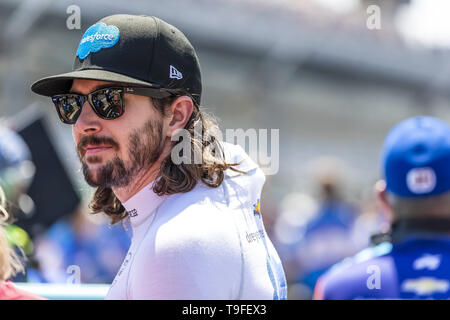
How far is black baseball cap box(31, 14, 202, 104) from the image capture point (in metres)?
1.71

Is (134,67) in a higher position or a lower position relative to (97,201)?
higher

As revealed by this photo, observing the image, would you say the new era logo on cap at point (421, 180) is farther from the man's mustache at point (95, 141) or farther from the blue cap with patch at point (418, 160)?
the man's mustache at point (95, 141)

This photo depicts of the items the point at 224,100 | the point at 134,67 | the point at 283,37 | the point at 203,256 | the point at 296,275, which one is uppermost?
the point at 283,37

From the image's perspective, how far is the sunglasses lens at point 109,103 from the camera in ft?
5.74

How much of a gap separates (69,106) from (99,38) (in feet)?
0.80

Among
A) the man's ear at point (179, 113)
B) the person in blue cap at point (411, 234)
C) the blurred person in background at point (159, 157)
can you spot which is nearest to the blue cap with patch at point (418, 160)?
the person in blue cap at point (411, 234)

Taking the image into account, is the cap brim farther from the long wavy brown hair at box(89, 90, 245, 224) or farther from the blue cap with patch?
the blue cap with patch

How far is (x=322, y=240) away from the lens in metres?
6.71

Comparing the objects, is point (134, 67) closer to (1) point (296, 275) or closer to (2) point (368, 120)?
(1) point (296, 275)

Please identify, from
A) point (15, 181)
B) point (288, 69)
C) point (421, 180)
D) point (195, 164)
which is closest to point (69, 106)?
point (195, 164)

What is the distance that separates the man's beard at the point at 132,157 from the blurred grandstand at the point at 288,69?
4762 millimetres

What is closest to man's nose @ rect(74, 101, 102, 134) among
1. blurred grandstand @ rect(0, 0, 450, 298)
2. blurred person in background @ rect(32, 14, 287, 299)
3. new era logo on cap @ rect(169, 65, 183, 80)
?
blurred person in background @ rect(32, 14, 287, 299)

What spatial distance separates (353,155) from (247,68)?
241 inches
